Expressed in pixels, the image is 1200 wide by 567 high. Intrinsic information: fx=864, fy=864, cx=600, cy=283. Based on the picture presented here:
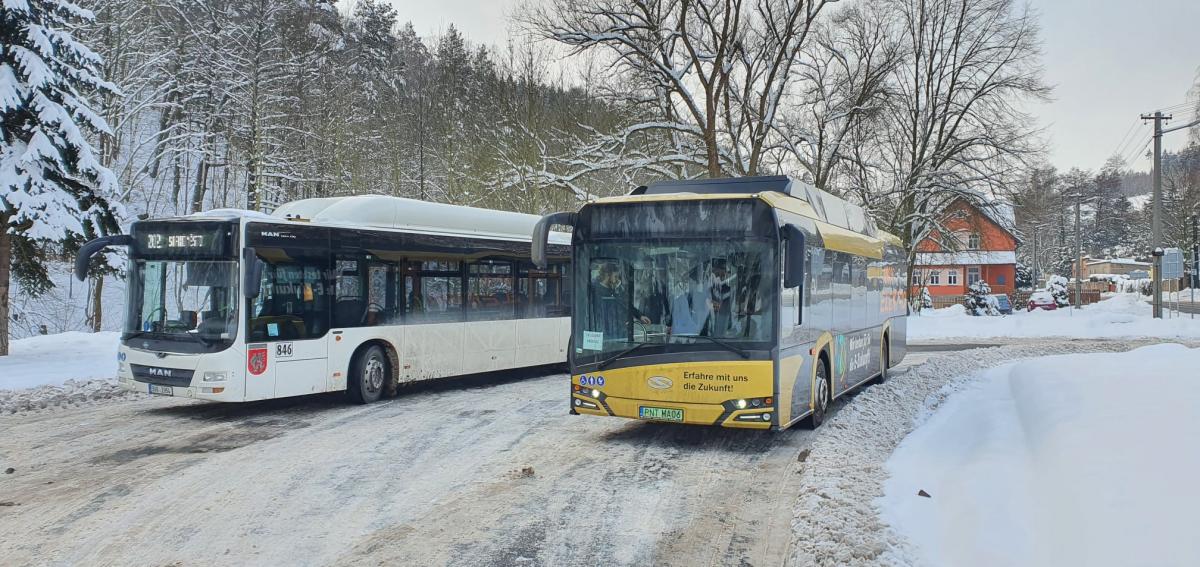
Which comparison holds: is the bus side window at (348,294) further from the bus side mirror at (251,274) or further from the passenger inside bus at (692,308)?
the passenger inside bus at (692,308)

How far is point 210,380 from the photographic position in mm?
10617

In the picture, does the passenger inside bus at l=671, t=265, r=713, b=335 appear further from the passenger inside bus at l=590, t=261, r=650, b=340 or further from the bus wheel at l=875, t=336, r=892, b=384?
the bus wheel at l=875, t=336, r=892, b=384

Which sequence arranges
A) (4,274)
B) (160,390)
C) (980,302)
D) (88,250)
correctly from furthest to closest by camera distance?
(980,302) → (4,274) → (88,250) → (160,390)

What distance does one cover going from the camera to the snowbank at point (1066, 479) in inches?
191

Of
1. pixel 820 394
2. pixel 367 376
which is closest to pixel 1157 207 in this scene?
pixel 820 394

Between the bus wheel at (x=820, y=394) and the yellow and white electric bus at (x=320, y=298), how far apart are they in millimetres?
6058

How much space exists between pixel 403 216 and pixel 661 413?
6124 mm

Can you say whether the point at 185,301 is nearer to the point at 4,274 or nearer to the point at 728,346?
the point at 728,346

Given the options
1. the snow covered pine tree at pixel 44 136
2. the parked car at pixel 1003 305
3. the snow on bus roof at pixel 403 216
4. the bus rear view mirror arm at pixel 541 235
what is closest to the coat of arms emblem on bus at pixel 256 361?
the snow on bus roof at pixel 403 216

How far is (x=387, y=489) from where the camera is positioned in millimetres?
7398

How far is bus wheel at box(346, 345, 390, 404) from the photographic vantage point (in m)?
12.4

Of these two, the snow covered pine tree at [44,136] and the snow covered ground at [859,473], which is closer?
the snow covered ground at [859,473]

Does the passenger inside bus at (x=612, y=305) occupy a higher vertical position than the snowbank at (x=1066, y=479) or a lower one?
higher

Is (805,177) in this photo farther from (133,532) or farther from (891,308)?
(133,532)
